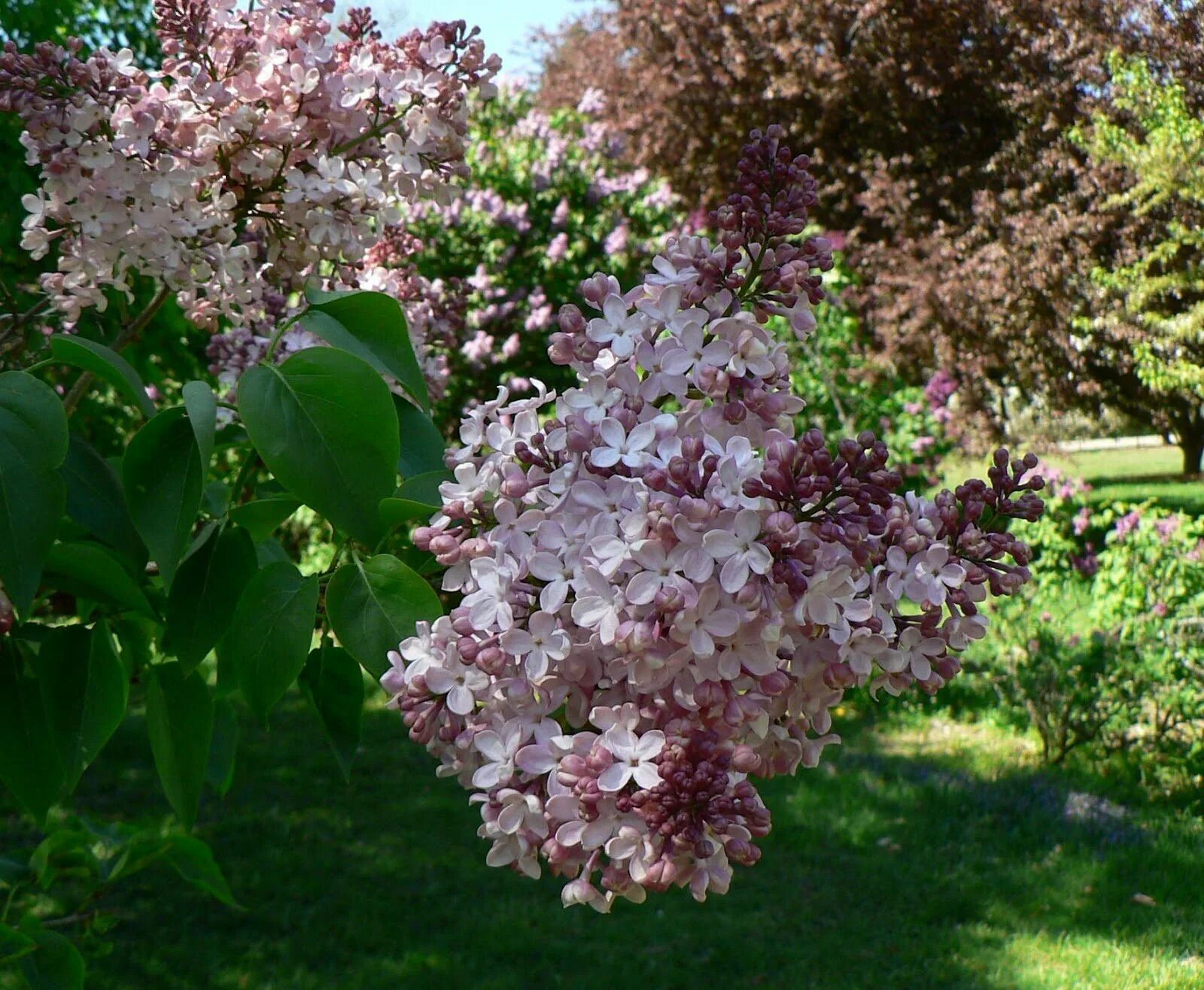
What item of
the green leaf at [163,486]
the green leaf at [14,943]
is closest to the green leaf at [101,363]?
the green leaf at [163,486]

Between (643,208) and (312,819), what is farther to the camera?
(643,208)

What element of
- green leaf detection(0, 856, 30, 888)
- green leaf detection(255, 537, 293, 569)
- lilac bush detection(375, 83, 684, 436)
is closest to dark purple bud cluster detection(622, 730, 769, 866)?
green leaf detection(255, 537, 293, 569)

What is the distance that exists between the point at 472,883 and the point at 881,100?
36.8ft

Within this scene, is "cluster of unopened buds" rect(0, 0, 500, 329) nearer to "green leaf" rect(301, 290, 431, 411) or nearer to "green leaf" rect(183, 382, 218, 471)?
"green leaf" rect(301, 290, 431, 411)

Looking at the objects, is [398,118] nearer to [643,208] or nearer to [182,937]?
[182,937]

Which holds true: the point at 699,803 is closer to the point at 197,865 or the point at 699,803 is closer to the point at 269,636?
the point at 269,636

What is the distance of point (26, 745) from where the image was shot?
1183 millimetres

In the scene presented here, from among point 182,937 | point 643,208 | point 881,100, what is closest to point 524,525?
point 182,937

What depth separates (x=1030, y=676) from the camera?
232 inches

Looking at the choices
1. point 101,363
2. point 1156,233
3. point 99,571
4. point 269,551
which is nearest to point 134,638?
point 269,551

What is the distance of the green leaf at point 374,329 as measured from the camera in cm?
121

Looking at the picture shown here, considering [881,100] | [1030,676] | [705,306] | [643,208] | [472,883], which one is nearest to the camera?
[705,306]

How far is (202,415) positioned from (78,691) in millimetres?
356

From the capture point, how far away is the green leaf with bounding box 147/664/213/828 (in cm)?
118
